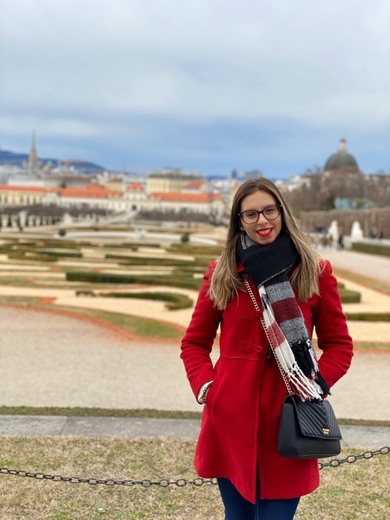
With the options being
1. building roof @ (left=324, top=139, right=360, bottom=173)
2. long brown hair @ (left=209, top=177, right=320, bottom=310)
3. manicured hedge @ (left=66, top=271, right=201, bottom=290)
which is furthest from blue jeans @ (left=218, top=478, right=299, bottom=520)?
building roof @ (left=324, top=139, right=360, bottom=173)

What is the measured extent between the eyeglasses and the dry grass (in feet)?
6.07

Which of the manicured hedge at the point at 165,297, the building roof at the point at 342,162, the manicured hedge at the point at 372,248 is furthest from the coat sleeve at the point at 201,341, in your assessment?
the building roof at the point at 342,162

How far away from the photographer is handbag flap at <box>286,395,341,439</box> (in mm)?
2039

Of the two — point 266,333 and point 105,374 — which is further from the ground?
point 266,333

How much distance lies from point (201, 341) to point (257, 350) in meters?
0.28

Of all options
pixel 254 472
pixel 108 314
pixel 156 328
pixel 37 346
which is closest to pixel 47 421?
pixel 254 472

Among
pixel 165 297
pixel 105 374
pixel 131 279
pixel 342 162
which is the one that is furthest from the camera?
pixel 342 162

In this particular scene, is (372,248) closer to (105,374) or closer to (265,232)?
(105,374)

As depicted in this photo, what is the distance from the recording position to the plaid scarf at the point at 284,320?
6.83ft

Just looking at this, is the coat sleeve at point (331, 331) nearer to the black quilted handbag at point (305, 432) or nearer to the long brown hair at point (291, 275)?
the long brown hair at point (291, 275)

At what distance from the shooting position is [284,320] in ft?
6.94

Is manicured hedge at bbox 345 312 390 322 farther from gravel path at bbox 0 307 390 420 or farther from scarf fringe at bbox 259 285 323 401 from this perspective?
scarf fringe at bbox 259 285 323 401

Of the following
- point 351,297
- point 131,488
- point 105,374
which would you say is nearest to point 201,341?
point 131,488

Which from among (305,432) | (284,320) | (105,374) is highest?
(284,320)
